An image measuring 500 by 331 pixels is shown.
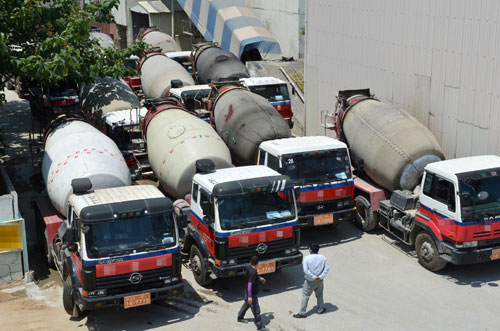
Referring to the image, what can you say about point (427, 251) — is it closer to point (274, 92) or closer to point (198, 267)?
point (198, 267)

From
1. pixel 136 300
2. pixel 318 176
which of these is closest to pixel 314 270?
pixel 136 300

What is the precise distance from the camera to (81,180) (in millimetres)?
13594

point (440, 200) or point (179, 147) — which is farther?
point (179, 147)

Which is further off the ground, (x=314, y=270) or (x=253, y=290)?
(x=314, y=270)

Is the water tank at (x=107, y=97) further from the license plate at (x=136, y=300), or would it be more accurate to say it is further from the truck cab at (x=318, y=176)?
the license plate at (x=136, y=300)

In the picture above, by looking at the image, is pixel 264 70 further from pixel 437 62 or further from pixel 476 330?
pixel 476 330

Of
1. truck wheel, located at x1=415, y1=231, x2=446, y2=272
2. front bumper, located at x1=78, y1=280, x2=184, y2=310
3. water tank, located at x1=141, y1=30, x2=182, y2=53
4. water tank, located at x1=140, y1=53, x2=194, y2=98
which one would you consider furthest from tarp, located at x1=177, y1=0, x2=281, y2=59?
front bumper, located at x1=78, y1=280, x2=184, y2=310

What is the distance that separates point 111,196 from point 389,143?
8064 millimetres

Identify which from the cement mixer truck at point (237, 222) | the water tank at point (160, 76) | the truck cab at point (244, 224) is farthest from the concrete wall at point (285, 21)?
the truck cab at point (244, 224)

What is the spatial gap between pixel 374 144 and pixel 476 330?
22.1 feet

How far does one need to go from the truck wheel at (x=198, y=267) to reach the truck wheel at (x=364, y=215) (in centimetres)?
538

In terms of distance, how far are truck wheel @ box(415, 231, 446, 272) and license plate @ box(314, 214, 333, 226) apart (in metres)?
2.30

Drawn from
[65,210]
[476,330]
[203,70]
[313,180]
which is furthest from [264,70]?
[476,330]

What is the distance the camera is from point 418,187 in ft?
54.8
